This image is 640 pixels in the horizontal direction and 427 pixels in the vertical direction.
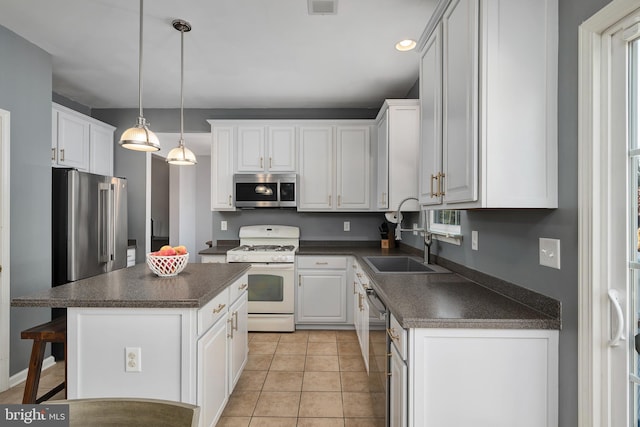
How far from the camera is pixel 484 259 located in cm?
189

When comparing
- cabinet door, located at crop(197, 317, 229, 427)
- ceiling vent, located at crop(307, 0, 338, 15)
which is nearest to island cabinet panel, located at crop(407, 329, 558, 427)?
cabinet door, located at crop(197, 317, 229, 427)

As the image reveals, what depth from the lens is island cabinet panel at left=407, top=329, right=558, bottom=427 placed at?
4.18 ft

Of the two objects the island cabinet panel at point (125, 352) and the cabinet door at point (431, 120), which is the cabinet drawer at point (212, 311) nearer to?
the island cabinet panel at point (125, 352)

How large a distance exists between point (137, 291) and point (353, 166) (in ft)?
9.08

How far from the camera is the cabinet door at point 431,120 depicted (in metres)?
1.73

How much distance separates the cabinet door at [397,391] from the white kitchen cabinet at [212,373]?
2.99 ft

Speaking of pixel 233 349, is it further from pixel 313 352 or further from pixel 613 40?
pixel 613 40

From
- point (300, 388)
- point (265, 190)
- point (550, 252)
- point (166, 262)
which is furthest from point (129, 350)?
point (265, 190)

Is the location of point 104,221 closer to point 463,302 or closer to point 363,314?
point 363,314

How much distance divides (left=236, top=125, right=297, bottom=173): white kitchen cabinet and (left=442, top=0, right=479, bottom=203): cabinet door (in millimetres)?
2451

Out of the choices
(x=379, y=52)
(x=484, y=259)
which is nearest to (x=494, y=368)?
(x=484, y=259)

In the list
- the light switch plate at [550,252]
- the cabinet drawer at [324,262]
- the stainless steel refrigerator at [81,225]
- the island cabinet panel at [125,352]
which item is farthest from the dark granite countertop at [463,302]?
the stainless steel refrigerator at [81,225]

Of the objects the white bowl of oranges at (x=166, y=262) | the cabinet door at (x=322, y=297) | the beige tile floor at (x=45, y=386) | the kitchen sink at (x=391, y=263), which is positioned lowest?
the beige tile floor at (x=45, y=386)

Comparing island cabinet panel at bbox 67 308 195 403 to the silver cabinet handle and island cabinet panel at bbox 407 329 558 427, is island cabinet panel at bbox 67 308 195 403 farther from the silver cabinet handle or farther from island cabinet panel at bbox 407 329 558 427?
the silver cabinet handle
